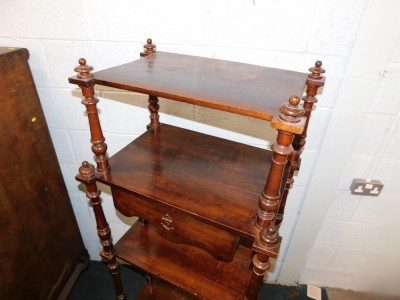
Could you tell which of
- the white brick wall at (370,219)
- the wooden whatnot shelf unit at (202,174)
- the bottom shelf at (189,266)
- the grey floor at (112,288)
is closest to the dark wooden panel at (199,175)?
the wooden whatnot shelf unit at (202,174)

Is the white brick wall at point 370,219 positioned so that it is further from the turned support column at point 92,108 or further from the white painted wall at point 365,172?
the turned support column at point 92,108

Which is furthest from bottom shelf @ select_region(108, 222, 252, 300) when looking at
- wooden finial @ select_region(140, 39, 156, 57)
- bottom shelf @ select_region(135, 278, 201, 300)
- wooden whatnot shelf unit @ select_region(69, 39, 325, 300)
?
wooden finial @ select_region(140, 39, 156, 57)

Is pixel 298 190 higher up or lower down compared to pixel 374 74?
lower down

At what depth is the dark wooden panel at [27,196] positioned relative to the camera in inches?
41.6

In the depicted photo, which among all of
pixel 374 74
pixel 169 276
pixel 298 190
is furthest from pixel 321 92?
pixel 169 276

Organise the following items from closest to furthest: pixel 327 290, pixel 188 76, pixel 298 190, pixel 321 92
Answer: pixel 188 76 < pixel 321 92 < pixel 298 190 < pixel 327 290

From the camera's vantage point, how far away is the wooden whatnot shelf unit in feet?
2.02

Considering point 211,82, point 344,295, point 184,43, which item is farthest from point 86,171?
point 344,295

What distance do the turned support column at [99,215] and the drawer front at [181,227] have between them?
0.07 meters

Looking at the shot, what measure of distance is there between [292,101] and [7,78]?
3.51ft

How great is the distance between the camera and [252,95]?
63 centimetres

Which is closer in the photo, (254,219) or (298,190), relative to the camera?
(254,219)

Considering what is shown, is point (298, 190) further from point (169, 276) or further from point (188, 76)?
point (188, 76)

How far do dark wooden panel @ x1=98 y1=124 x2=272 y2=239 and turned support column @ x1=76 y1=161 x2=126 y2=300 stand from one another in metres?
0.04
